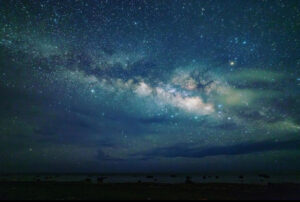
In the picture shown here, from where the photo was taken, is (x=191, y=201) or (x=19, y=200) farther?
(x=19, y=200)

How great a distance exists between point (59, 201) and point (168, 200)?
10975 millimetres

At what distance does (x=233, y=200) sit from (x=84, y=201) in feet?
49.3

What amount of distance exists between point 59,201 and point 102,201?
431cm

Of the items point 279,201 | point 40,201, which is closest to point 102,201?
point 40,201

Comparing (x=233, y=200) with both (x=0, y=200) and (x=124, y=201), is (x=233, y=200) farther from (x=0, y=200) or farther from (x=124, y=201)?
(x=0, y=200)

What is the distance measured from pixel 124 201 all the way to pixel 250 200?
12832 millimetres

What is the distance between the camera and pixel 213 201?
2030cm

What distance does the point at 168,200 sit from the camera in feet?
69.3

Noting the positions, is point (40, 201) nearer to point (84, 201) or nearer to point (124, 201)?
point (84, 201)

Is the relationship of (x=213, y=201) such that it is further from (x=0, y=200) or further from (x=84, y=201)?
(x=0, y=200)

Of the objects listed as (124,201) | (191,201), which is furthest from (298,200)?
(124,201)

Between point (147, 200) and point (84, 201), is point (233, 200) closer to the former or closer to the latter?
point (147, 200)

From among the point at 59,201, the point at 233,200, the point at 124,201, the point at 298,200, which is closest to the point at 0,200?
the point at 59,201

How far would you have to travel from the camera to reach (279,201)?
68.8 feet
